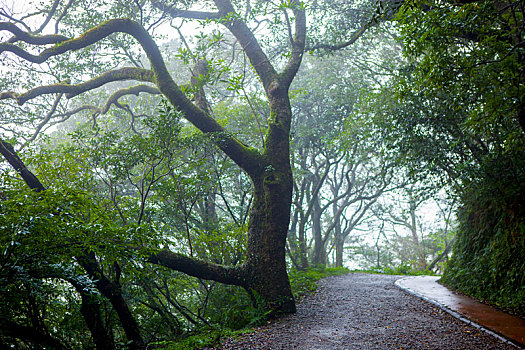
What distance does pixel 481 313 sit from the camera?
573 centimetres

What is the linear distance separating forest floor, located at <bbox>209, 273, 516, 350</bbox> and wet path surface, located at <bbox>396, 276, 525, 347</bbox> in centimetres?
19

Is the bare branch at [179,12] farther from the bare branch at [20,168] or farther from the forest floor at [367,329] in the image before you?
the forest floor at [367,329]

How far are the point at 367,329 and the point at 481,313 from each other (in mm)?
1876

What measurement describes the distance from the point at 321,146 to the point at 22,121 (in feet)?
35.3

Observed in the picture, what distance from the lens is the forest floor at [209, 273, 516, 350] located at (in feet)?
15.1

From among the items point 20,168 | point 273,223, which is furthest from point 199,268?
point 20,168

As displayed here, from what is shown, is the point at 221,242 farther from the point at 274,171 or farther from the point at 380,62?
the point at 380,62

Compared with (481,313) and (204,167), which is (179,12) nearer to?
(204,167)

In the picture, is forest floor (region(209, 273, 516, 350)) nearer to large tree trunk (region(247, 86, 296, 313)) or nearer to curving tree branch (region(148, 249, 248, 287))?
large tree trunk (region(247, 86, 296, 313))

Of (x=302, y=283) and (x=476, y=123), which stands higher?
(x=476, y=123)

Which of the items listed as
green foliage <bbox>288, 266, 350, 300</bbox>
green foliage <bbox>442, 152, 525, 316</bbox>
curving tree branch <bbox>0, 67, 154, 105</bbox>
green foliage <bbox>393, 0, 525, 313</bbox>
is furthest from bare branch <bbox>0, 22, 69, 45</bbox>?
green foliage <bbox>442, 152, 525, 316</bbox>

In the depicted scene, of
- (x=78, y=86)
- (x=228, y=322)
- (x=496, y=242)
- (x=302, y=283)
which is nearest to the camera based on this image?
(x=228, y=322)

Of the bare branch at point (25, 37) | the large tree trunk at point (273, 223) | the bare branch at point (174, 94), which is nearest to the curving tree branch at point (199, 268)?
the large tree trunk at point (273, 223)

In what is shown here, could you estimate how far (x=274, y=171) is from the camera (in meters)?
7.25
